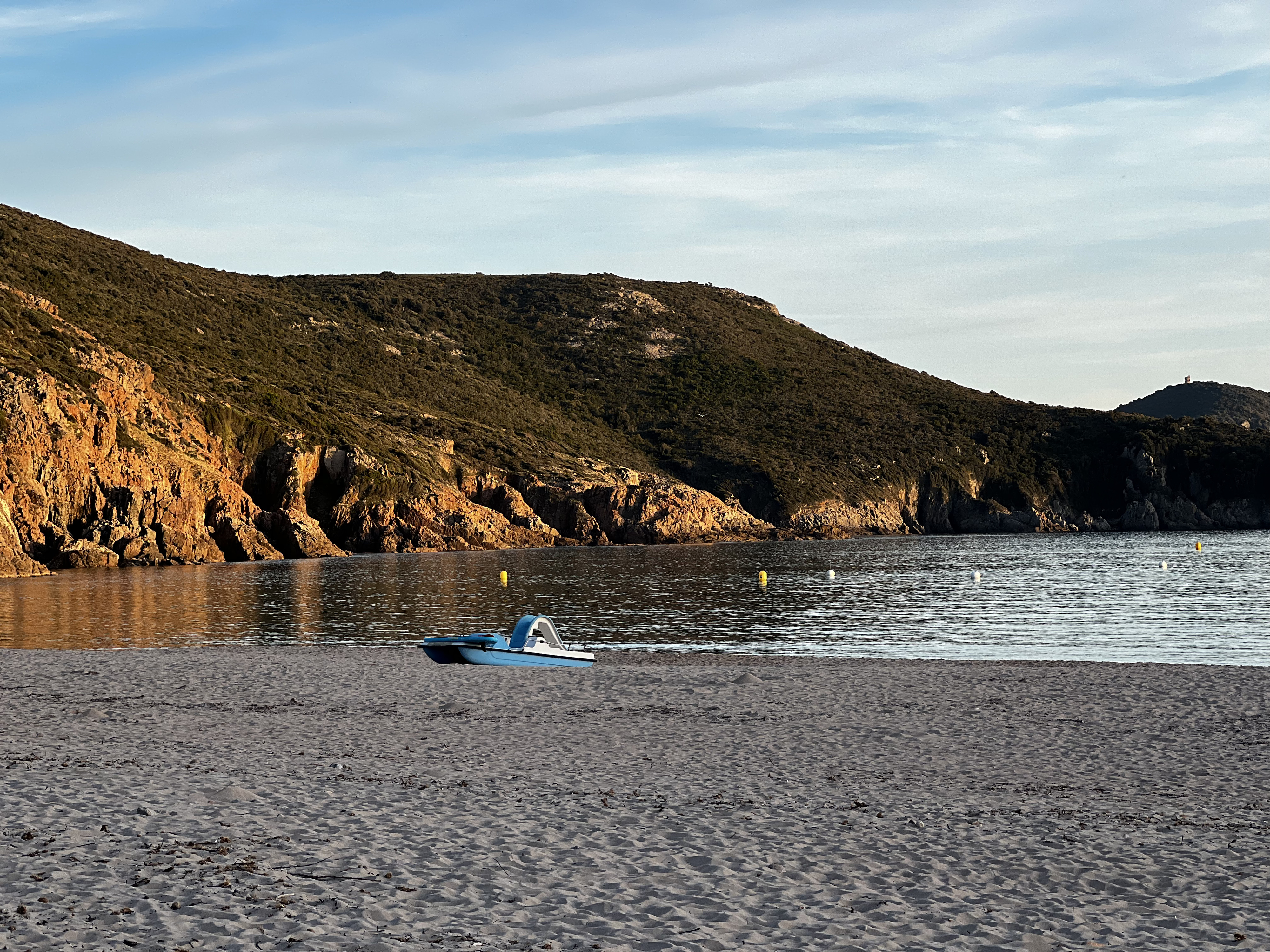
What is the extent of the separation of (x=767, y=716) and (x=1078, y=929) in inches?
403

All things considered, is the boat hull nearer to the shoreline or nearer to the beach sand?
the shoreline

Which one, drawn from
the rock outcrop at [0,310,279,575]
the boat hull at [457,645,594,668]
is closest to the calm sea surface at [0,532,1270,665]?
the rock outcrop at [0,310,279,575]

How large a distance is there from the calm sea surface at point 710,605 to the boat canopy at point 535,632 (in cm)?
598

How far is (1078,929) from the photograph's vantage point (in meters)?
7.05

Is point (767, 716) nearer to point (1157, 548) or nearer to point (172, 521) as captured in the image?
point (172, 521)

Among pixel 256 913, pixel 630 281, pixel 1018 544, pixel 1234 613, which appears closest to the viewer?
pixel 256 913

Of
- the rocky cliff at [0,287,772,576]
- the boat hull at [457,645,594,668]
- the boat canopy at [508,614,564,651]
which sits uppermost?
the rocky cliff at [0,287,772,576]

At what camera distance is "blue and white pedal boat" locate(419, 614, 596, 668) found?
80.1ft

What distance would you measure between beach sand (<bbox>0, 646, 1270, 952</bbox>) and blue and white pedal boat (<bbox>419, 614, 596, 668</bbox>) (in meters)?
4.57

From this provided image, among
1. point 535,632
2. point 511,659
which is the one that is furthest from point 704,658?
point 511,659

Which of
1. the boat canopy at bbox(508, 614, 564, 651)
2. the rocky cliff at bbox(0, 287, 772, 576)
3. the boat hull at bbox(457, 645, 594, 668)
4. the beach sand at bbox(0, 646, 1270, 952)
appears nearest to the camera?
the beach sand at bbox(0, 646, 1270, 952)

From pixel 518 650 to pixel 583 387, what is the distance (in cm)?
12662

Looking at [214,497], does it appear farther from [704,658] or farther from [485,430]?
[704,658]

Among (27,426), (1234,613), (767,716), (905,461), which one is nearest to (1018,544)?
(905,461)
